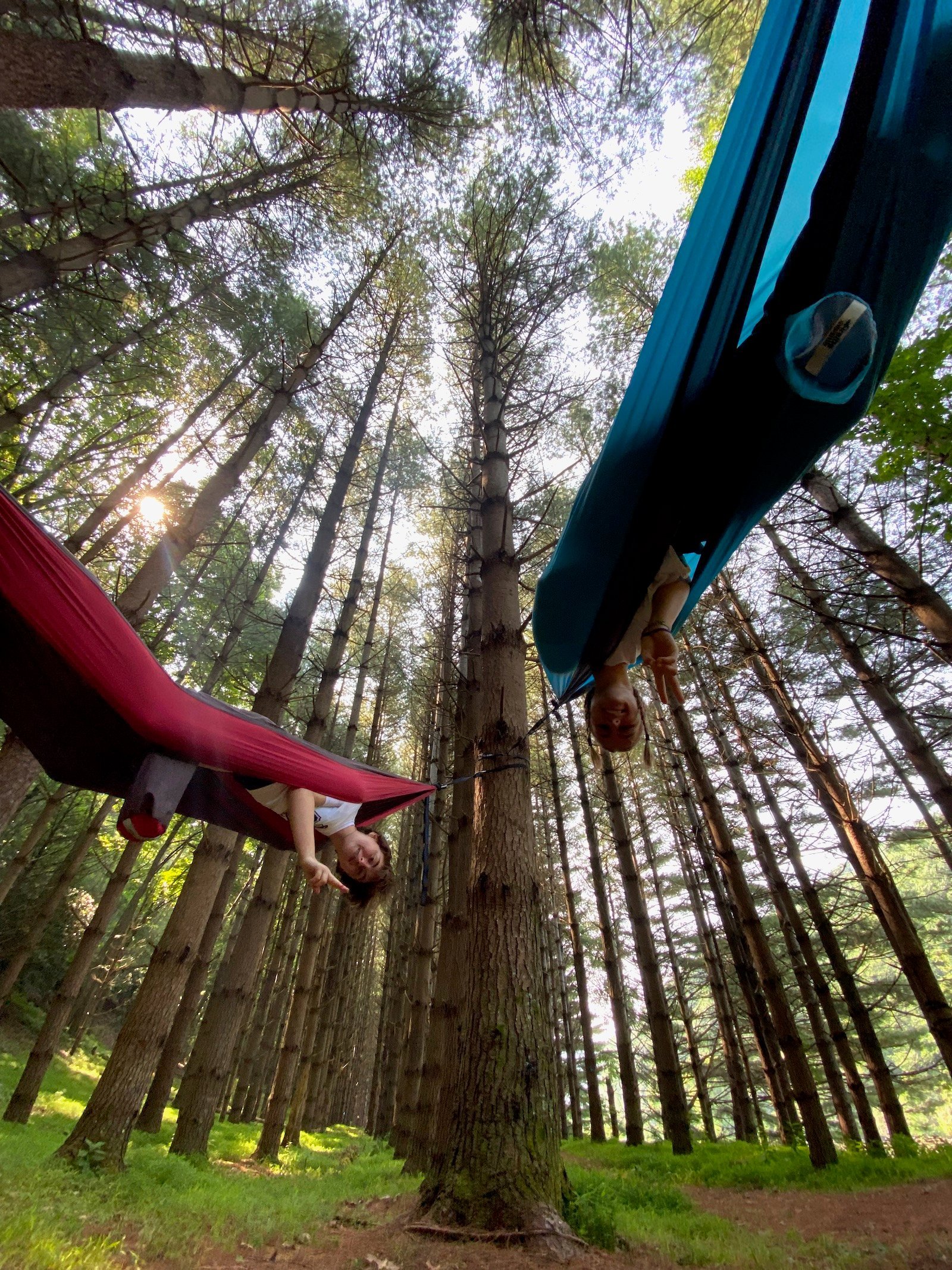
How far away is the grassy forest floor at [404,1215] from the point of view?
6.94ft

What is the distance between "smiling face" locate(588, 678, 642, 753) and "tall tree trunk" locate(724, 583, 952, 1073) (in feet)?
11.3

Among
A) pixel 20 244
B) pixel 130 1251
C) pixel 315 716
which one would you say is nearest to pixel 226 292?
pixel 20 244

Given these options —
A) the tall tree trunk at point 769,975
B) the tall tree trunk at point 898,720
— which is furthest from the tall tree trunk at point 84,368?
the tall tree trunk at point 898,720

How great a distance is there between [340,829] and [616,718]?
4.79 feet

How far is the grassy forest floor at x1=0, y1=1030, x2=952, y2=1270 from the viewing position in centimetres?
212

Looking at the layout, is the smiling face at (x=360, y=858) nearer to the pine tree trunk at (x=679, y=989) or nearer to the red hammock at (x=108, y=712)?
the red hammock at (x=108, y=712)

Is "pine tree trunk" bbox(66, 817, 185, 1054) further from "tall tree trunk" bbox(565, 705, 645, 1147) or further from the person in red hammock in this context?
the person in red hammock

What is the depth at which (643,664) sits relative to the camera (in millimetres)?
2051

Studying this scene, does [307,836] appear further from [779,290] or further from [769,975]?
[769,975]

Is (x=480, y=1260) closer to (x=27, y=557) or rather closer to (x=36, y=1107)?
(x=27, y=557)

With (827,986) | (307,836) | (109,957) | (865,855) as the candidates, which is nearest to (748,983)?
(827,986)

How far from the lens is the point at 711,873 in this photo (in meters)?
8.09

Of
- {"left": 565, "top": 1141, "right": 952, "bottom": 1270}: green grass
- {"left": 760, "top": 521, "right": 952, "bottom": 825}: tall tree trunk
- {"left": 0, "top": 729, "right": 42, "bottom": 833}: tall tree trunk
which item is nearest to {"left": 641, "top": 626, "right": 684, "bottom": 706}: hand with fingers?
{"left": 565, "top": 1141, "right": 952, "bottom": 1270}: green grass

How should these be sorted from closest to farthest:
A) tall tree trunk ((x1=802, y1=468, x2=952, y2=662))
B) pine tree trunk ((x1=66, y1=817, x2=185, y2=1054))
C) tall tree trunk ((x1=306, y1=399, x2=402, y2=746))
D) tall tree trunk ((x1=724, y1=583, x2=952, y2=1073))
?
1. tall tree trunk ((x1=802, y1=468, x2=952, y2=662))
2. tall tree trunk ((x1=724, y1=583, x2=952, y2=1073))
3. tall tree trunk ((x1=306, y1=399, x2=402, y2=746))
4. pine tree trunk ((x1=66, y1=817, x2=185, y2=1054))
